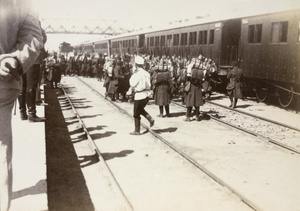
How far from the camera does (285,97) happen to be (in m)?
14.2

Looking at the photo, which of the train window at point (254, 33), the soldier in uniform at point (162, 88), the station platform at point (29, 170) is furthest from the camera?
the train window at point (254, 33)

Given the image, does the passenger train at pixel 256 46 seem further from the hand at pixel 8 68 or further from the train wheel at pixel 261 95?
the hand at pixel 8 68

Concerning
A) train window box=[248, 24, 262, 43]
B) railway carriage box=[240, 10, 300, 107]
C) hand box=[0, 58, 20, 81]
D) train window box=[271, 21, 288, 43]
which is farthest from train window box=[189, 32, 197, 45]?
hand box=[0, 58, 20, 81]

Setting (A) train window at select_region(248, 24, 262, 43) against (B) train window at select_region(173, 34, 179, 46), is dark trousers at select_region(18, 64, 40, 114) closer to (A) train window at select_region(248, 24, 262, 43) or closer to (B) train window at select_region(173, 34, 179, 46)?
(A) train window at select_region(248, 24, 262, 43)

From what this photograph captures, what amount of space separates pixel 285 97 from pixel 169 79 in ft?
16.4

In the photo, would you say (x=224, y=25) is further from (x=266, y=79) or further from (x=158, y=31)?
(x=158, y=31)

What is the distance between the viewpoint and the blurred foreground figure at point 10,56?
2322mm

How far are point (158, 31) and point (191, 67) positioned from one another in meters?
13.4

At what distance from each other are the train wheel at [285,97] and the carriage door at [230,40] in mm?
3291

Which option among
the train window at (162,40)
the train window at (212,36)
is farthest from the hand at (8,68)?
the train window at (162,40)

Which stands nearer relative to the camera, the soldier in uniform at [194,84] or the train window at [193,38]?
the soldier in uniform at [194,84]

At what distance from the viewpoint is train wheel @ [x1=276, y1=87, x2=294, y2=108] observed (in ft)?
44.0

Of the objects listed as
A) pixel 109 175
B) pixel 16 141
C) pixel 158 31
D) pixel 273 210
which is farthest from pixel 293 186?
pixel 158 31

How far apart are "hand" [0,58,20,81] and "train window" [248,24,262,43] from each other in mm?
13581
